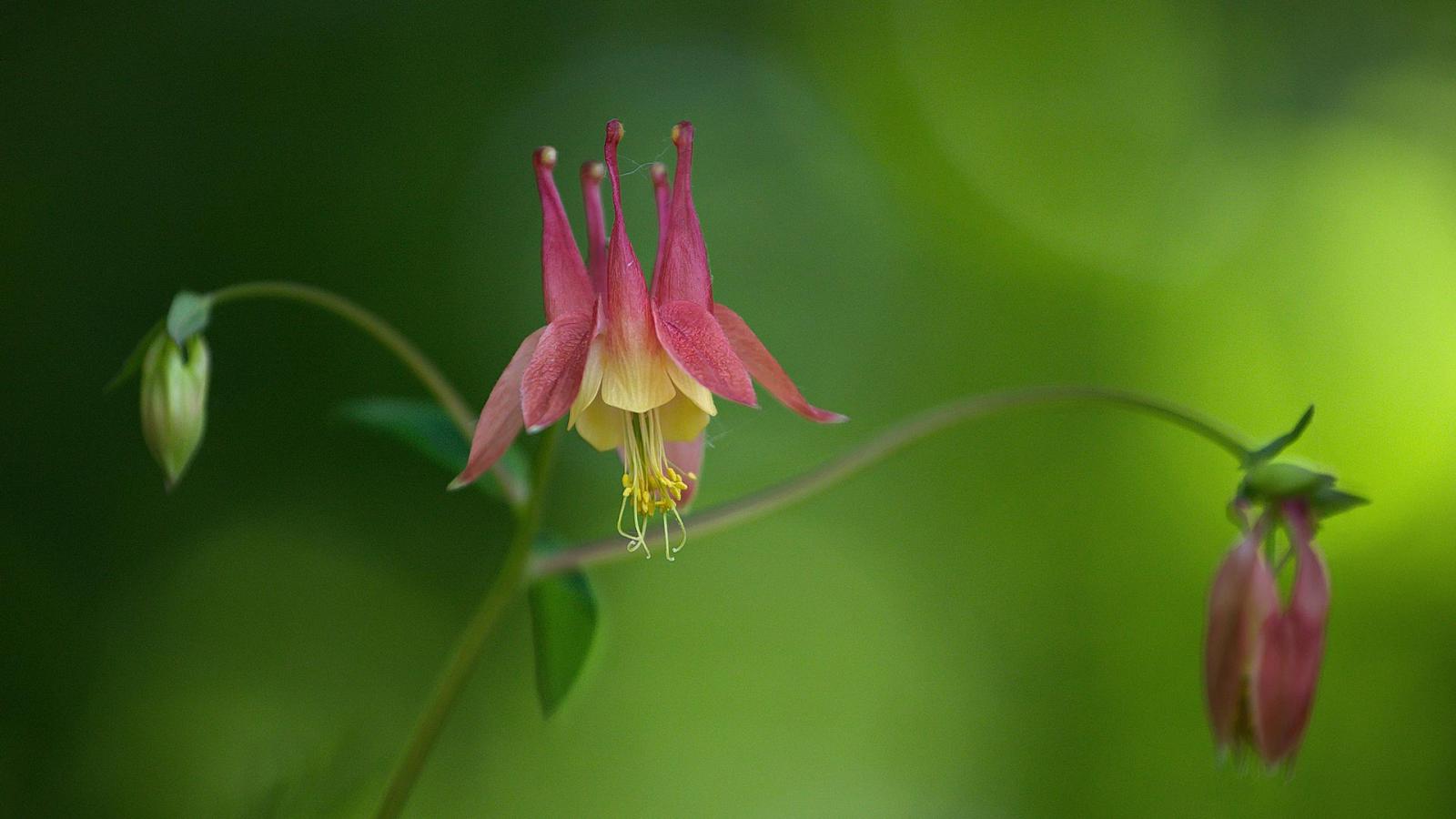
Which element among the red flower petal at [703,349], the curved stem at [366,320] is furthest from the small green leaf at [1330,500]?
the curved stem at [366,320]

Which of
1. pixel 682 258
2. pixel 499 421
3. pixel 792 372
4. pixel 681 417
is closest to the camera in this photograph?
pixel 499 421

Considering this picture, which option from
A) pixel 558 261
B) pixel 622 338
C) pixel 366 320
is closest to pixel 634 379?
pixel 622 338

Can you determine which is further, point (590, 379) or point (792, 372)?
point (792, 372)

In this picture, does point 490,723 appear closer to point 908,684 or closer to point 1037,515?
point 908,684

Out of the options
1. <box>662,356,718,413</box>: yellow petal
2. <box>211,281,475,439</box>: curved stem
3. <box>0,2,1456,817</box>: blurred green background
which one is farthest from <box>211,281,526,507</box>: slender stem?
<box>0,2,1456,817</box>: blurred green background

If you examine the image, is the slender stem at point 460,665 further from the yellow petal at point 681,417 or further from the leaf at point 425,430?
the leaf at point 425,430

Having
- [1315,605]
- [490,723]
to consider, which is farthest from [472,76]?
[1315,605]

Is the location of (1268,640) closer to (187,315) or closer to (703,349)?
(703,349)
